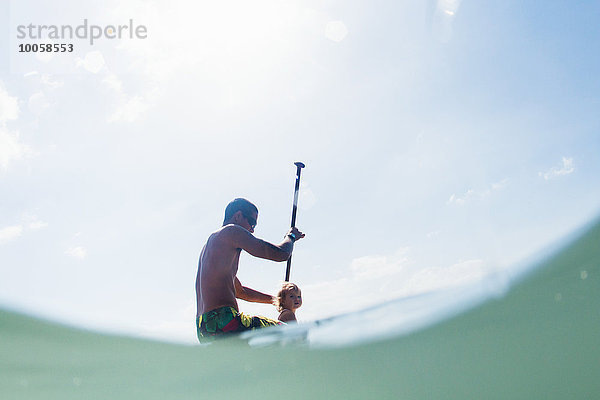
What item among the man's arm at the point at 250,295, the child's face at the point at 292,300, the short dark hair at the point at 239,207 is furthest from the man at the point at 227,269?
the child's face at the point at 292,300

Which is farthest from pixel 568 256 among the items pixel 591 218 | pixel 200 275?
pixel 200 275

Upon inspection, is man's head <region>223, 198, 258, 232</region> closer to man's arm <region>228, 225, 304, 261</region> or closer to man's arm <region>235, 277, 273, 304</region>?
man's arm <region>228, 225, 304, 261</region>

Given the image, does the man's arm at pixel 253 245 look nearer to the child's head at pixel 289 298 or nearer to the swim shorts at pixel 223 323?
the swim shorts at pixel 223 323

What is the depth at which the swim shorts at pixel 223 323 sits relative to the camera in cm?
350

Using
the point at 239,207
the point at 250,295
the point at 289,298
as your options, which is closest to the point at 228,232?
the point at 239,207

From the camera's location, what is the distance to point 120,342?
3.30 metres

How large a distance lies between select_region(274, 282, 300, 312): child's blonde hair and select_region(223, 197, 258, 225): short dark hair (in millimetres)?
1565

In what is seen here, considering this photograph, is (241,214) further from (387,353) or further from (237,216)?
(387,353)

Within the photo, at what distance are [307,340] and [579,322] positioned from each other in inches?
85.7

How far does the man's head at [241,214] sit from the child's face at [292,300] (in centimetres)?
146

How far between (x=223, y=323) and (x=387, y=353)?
1.54m

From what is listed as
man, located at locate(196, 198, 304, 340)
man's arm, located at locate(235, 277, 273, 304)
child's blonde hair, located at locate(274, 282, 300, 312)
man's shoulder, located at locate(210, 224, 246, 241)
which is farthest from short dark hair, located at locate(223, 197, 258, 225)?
child's blonde hair, located at locate(274, 282, 300, 312)

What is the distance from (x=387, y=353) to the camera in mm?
3426

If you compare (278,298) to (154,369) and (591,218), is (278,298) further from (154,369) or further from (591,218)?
(591,218)
